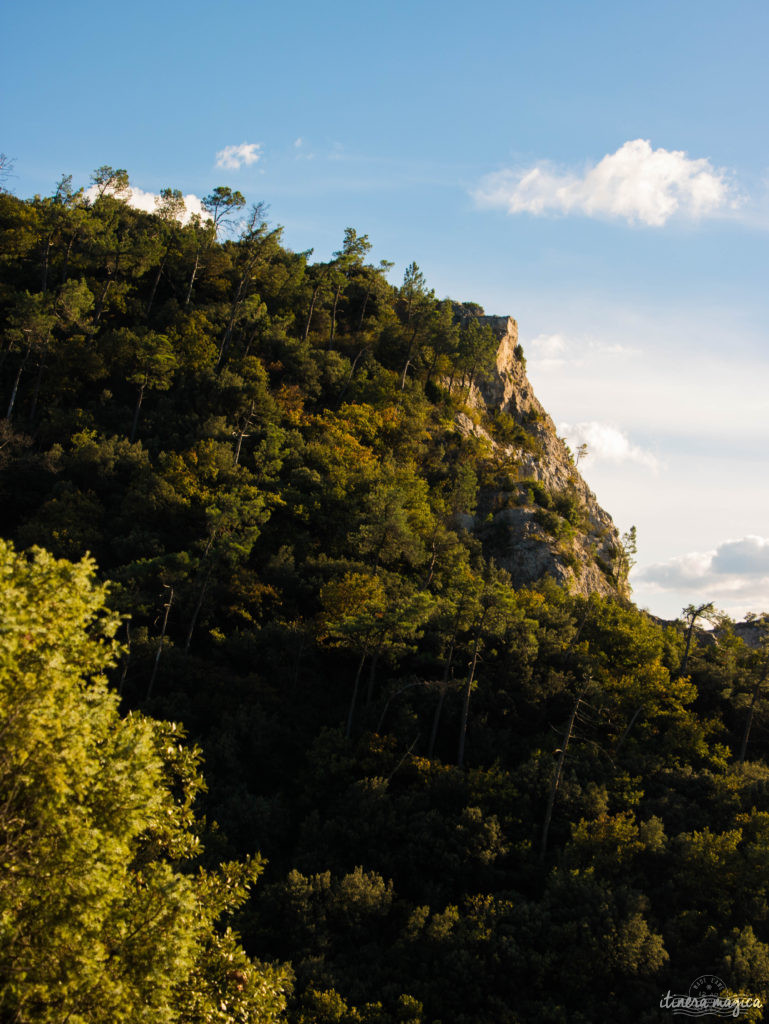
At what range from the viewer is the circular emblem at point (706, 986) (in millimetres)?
23344

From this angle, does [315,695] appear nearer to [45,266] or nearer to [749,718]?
[749,718]

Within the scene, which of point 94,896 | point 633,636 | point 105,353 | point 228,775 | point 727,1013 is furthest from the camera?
point 105,353

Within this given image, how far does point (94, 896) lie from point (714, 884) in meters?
28.2

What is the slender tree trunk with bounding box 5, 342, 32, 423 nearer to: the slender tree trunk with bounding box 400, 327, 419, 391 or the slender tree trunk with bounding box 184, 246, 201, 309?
the slender tree trunk with bounding box 184, 246, 201, 309

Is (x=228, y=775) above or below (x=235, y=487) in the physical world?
below

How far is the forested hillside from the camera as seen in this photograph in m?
12.3

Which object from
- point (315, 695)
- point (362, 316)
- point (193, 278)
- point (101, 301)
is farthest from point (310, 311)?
point (315, 695)

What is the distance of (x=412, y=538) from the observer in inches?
1923

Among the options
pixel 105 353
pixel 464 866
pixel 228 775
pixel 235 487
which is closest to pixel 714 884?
pixel 464 866

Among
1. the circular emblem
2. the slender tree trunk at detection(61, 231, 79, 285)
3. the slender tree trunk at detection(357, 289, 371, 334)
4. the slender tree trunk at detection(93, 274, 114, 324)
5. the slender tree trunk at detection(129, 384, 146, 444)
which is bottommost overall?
the circular emblem

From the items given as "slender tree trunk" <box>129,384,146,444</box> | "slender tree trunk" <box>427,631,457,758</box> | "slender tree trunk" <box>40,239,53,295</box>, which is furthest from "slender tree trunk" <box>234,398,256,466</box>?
"slender tree trunk" <box>427,631,457,758</box>

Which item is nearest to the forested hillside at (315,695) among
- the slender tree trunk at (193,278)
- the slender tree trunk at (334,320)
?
the slender tree trunk at (193,278)

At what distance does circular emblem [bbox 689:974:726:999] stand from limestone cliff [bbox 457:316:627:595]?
4208 cm

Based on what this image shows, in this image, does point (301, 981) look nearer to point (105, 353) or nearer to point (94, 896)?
point (94, 896)
